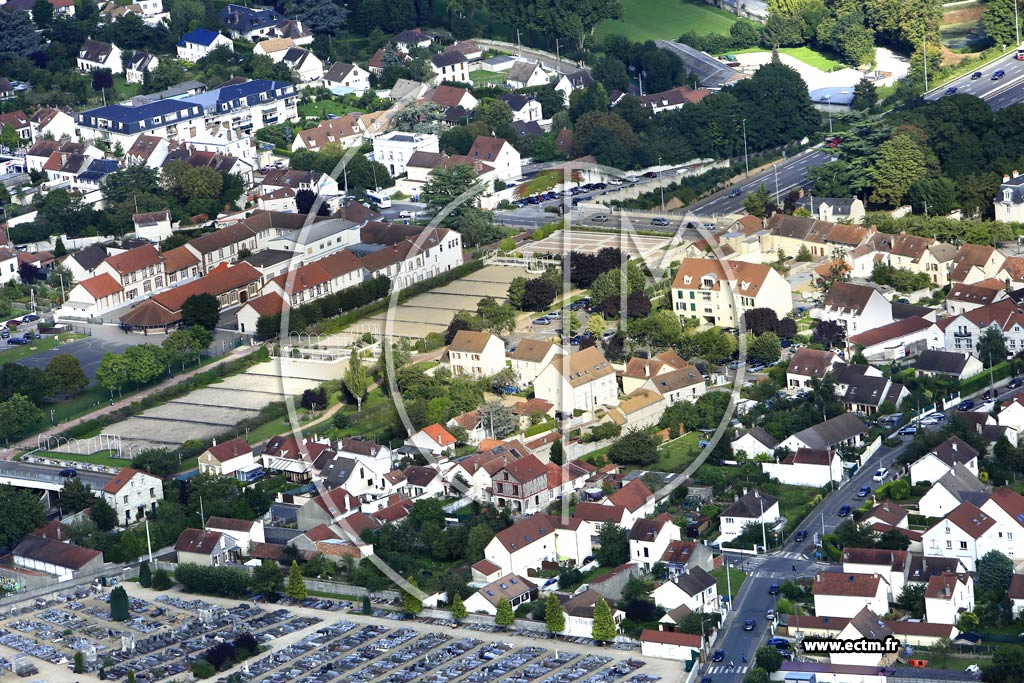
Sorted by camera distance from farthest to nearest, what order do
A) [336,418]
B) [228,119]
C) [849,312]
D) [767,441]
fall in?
[228,119] → [849,312] → [336,418] → [767,441]

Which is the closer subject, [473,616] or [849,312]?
[473,616]

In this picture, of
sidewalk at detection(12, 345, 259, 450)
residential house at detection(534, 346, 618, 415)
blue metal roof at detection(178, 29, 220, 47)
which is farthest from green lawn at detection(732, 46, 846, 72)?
residential house at detection(534, 346, 618, 415)

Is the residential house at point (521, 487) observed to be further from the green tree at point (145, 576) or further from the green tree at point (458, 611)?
the green tree at point (145, 576)

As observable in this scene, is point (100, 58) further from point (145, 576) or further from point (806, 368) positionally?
point (145, 576)

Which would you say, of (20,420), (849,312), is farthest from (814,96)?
(20,420)

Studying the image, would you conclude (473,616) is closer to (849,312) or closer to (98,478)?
(98,478)

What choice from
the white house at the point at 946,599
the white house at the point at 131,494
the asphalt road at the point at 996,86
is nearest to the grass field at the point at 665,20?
the asphalt road at the point at 996,86

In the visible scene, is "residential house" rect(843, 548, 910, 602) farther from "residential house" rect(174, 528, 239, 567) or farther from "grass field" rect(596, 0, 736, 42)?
"grass field" rect(596, 0, 736, 42)
